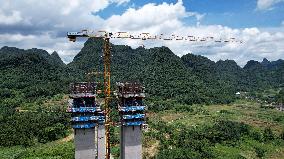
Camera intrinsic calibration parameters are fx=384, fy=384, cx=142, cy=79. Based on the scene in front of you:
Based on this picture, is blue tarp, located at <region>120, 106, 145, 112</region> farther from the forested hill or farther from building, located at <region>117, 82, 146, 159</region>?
the forested hill

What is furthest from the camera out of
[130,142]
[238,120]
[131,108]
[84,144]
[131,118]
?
[238,120]

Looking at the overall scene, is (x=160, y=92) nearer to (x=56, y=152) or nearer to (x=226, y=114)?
(x=226, y=114)

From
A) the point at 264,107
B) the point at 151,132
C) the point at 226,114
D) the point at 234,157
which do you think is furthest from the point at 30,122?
the point at 264,107

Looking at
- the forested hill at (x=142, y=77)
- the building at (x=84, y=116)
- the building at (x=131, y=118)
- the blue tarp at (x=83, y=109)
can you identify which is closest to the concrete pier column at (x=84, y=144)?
the building at (x=84, y=116)

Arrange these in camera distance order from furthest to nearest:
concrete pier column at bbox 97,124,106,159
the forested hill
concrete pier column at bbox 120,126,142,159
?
the forested hill < concrete pier column at bbox 97,124,106,159 < concrete pier column at bbox 120,126,142,159

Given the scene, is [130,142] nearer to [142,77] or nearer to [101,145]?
[101,145]

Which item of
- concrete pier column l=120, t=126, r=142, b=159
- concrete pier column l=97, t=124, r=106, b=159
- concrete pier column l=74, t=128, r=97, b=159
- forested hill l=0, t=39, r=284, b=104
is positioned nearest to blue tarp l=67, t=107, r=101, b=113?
concrete pier column l=74, t=128, r=97, b=159

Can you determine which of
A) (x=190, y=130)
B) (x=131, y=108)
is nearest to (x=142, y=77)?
(x=190, y=130)
